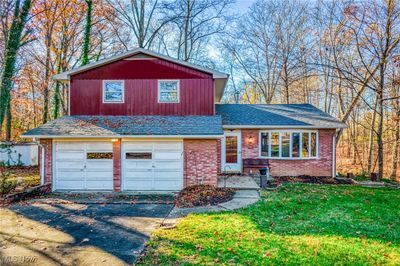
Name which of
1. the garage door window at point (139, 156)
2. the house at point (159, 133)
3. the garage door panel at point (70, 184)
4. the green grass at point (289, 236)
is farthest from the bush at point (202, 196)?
the garage door panel at point (70, 184)

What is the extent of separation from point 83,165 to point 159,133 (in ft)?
12.0

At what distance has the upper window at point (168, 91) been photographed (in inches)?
501

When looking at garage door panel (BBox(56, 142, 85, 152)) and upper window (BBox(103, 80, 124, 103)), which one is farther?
upper window (BBox(103, 80, 124, 103))

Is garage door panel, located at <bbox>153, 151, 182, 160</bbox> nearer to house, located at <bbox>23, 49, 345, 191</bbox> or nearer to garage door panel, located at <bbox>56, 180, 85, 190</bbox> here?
house, located at <bbox>23, 49, 345, 191</bbox>

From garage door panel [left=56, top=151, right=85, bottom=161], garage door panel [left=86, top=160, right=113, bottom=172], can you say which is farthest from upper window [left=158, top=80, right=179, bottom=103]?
garage door panel [left=56, top=151, right=85, bottom=161]

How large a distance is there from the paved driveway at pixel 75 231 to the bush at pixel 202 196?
0.62 m

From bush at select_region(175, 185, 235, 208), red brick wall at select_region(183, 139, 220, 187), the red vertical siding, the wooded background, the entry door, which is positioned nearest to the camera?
bush at select_region(175, 185, 235, 208)

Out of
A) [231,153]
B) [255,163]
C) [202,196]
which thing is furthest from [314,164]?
[202,196]

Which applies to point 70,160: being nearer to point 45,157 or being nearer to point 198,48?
point 45,157

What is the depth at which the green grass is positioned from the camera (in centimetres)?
496

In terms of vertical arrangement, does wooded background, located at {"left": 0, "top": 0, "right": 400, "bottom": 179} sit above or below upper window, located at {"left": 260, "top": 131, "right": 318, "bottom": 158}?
above

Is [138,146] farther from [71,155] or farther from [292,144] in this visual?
[292,144]

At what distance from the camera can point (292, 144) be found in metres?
14.3

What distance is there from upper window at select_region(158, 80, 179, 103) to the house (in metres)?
0.05
